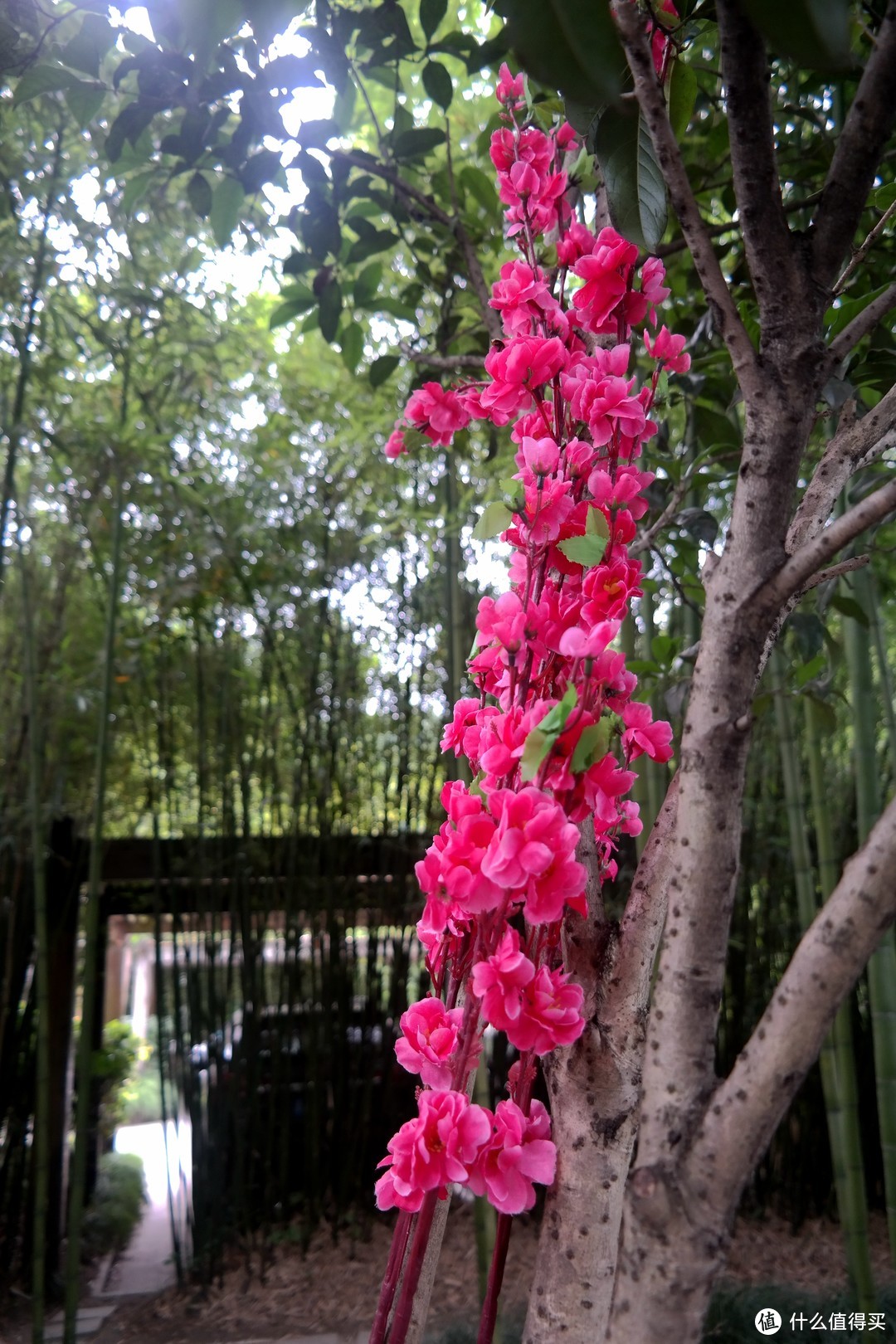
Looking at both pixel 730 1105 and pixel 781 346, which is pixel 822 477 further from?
pixel 730 1105

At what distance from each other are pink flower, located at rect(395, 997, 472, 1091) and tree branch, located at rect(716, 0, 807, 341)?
0.43 meters

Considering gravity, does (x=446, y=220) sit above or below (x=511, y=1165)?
above

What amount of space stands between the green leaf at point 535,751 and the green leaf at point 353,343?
1.01m

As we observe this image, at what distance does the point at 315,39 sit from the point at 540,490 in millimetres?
892

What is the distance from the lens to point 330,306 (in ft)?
3.89

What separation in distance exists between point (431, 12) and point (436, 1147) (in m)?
1.25

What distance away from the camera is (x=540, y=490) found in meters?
0.50

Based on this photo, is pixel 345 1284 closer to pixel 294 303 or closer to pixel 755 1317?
pixel 755 1317

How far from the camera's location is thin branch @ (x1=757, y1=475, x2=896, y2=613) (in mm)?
415

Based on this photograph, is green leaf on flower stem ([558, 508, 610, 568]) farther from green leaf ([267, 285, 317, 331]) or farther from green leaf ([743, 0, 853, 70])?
green leaf ([267, 285, 317, 331])

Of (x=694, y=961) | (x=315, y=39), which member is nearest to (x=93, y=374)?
(x=315, y=39)

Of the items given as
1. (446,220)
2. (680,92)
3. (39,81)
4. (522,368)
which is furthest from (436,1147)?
(39,81)

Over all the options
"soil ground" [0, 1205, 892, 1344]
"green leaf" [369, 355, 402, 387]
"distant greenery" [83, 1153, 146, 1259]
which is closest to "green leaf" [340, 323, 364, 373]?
"green leaf" [369, 355, 402, 387]

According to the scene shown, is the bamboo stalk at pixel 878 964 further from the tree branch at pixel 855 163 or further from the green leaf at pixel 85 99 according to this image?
the green leaf at pixel 85 99
